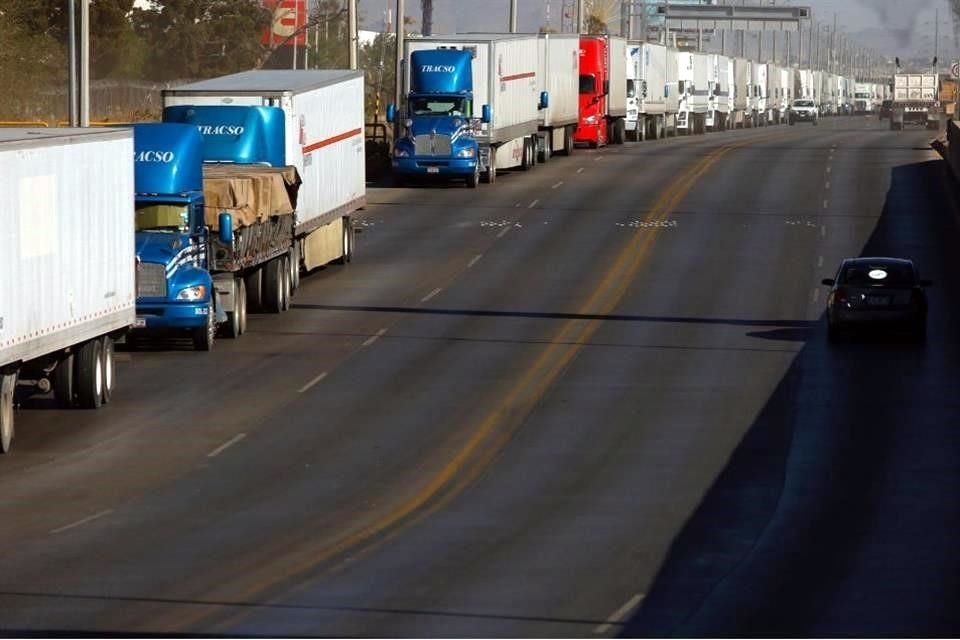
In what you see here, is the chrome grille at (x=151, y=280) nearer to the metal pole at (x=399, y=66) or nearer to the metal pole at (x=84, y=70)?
the metal pole at (x=84, y=70)

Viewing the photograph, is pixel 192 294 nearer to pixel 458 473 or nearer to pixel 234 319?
pixel 234 319

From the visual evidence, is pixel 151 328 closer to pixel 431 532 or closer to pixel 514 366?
pixel 514 366

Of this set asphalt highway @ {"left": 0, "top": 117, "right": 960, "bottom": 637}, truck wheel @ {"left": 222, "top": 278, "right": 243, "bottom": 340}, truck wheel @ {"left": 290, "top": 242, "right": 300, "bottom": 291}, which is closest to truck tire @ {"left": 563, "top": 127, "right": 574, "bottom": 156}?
asphalt highway @ {"left": 0, "top": 117, "right": 960, "bottom": 637}

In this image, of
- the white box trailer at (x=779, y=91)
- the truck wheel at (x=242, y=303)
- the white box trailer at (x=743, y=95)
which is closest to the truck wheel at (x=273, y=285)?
the truck wheel at (x=242, y=303)

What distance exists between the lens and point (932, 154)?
85.8 m

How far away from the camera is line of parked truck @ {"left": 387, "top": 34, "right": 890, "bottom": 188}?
6675 centimetres

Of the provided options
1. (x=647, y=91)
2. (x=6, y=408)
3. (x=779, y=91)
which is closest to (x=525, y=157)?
(x=647, y=91)

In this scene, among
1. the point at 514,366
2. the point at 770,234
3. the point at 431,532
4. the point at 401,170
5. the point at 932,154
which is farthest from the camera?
the point at 932,154

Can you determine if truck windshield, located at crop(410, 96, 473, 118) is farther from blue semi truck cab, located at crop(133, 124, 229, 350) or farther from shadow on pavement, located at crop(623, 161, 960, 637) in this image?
blue semi truck cab, located at crop(133, 124, 229, 350)

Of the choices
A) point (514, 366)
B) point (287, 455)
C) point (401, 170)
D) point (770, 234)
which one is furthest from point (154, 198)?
point (401, 170)

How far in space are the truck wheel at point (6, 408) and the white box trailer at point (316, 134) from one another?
1690 cm

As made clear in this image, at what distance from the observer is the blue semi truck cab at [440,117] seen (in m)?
66.3

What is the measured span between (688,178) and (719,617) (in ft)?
181

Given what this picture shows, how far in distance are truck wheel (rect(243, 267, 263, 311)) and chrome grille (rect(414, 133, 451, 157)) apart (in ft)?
83.9
